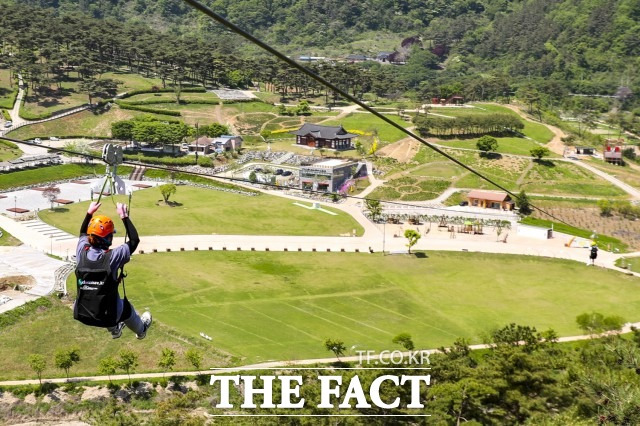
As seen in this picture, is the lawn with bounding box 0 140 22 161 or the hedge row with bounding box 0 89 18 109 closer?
the lawn with bounding box 0 140 22 161

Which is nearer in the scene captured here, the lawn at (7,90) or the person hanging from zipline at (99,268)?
the person hanging from zipline at (99,268)

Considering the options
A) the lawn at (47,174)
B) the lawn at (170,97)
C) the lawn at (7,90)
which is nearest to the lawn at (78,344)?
the lawn at (47,174)

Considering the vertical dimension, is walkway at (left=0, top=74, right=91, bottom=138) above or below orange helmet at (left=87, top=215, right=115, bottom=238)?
below

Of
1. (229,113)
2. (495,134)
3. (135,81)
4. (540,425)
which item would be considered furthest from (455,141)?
(540,425)

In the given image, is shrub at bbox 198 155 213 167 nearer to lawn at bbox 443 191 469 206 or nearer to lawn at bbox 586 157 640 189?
lawn at bbox 443 191 469 206

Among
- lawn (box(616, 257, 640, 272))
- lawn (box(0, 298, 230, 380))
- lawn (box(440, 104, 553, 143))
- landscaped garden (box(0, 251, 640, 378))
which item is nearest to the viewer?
Answer: lawn (box(0, 298, 230, 380))

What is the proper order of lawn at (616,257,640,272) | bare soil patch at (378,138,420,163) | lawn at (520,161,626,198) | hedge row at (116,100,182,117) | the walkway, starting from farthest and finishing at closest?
hedge row at (116,100,182,117) → bare soil patch at (378,138,420,163) → the walkway → lawn at (520,161,626,198) → lawn at (616,257,640,272)

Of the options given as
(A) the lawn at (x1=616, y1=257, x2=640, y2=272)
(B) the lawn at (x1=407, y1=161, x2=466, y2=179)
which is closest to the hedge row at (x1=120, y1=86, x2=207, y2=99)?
(B) the lawn at (x1=407, y1=161, x2=466, y2=179)

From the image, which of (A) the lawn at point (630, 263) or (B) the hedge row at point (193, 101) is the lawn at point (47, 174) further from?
(A) the lawn at point (630, 263)
